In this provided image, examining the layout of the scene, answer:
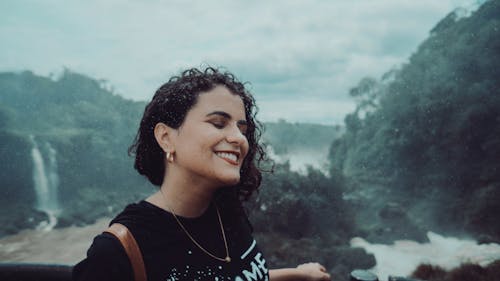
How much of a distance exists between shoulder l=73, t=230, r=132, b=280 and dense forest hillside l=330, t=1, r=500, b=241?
43.2ft

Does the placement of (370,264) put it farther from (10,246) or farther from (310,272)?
(10,246)

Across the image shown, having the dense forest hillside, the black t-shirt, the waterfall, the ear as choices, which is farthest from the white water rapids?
the waterfall

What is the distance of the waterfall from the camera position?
28453 mm

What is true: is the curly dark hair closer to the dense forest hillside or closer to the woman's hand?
the woman's hand

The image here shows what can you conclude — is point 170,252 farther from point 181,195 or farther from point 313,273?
point 313,273

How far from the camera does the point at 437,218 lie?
14.7 metres

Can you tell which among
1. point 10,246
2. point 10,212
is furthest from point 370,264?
point 10,212

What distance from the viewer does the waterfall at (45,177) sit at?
28.5 metres

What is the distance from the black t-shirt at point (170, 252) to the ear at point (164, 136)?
0.77 ft

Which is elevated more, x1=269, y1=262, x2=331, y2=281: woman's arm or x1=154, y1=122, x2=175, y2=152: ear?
x1=154, y1=122, x2=175, y2=152: ear

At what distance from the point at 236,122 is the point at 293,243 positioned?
11447mm

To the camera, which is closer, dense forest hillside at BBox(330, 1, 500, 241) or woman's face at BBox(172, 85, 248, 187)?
woman's face at BBox(172, 85, 248, 187)

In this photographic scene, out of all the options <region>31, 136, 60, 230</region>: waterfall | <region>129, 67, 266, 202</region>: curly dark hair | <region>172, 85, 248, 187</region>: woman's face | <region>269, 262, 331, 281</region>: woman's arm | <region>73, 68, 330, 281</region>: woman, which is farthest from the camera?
<region>31, 136, 60, 230</region>: waterfall

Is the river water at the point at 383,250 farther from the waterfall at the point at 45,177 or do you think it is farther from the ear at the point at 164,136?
the waterfall at the point at 45,177
